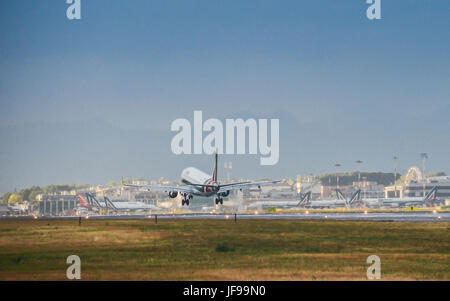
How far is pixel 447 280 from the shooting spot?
38625 millimetres

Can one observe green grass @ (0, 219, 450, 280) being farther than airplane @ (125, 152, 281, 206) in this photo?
No

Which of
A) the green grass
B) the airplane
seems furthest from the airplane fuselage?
the green grass

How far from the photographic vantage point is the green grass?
41.1 m

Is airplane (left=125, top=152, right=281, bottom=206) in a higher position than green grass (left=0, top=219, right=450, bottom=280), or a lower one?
higher

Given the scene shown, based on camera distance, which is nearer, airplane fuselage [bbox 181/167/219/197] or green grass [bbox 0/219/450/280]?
green grass [bbox 0/219/450/280]

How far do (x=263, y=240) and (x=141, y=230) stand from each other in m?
21.4

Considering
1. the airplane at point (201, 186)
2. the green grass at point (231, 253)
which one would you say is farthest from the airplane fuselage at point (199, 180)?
the green grass at point (231, 253)

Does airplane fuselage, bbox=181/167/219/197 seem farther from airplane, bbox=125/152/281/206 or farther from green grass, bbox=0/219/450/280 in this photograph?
green grass, bbox=0/219/450/280

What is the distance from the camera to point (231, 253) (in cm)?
5247

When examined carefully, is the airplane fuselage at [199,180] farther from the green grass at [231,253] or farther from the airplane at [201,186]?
the green grass at [231,253]

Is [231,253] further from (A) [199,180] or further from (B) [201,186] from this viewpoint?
(A) [199,180]
